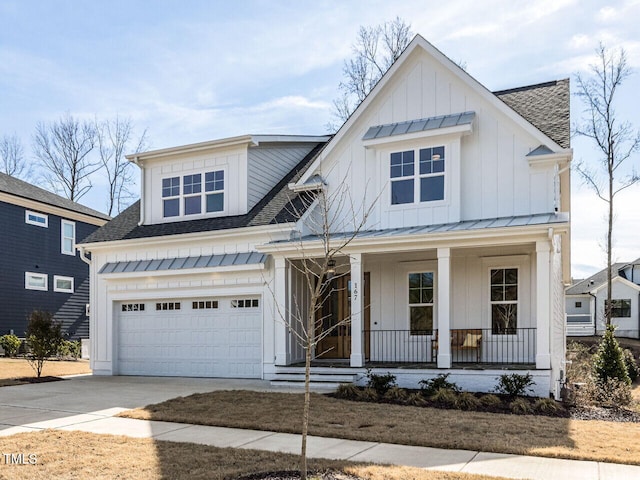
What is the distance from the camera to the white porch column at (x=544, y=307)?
38.6 feet

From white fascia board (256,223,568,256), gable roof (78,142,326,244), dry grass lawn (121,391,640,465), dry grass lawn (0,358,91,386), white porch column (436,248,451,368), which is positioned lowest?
dry grass lawn (0,358,91,386)

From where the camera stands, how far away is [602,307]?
142 feet

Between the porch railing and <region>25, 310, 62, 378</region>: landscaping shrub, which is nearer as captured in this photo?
the porch railing

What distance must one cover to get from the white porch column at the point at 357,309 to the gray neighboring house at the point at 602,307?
107ft

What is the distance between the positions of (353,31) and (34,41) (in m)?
17.1

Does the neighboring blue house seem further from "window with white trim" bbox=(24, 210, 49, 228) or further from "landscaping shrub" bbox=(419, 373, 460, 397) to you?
"landscaping shrub" bbox=(419, 373, 460, 397)

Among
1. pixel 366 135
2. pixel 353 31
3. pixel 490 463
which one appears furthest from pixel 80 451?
pixel 353 31

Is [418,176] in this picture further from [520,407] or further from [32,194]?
[32,194]

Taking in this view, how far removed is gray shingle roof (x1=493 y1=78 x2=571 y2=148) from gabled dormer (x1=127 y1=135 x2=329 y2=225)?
6.63 metres

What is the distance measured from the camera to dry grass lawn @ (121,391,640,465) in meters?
7.64

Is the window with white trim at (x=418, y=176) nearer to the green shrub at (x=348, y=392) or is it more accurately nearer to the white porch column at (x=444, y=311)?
the white porch column at (x=444, y=311)

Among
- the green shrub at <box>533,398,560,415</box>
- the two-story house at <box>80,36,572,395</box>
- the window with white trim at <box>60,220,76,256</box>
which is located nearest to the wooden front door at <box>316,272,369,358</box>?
the two-story house at <box>80,36,572,395</box>

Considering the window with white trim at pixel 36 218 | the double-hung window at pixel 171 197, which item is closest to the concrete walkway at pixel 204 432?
the double-hung window at pixel 171 197

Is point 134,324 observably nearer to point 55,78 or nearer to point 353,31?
point 55,78
